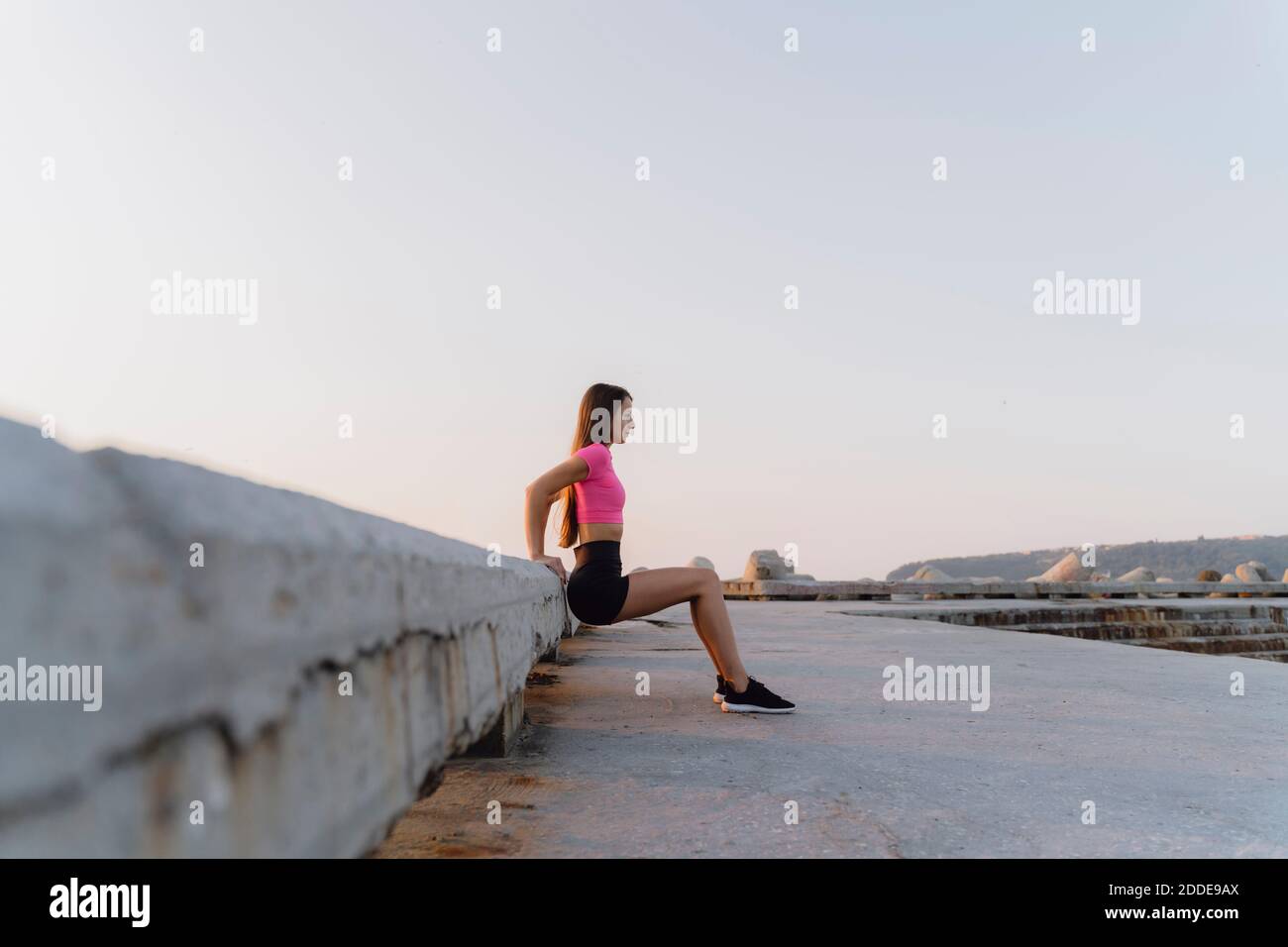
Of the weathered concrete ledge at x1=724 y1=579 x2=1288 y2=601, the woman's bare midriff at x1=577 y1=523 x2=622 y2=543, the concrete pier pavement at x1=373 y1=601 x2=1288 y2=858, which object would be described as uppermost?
the woman's bare midriff at x1=577 y1=523 x2=622 y2=543

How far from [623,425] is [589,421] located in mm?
149

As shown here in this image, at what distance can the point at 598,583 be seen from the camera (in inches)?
137

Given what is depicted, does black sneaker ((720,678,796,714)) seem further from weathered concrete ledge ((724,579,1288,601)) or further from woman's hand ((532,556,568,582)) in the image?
weathered concrete ledge ((724,579,1288,601))

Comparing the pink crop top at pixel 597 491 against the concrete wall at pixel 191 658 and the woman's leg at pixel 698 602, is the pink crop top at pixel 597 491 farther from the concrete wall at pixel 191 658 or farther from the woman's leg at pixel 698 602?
the concrete wall at pixel 191 658

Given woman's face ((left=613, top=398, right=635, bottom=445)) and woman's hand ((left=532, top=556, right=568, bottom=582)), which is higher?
woman's face ((left=613, top=398, right=635, bottom=445))

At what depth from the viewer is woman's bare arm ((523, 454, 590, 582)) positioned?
3.37 m

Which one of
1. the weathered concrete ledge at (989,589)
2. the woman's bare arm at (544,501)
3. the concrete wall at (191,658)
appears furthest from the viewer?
the weathered concrete ledge at (989,589)

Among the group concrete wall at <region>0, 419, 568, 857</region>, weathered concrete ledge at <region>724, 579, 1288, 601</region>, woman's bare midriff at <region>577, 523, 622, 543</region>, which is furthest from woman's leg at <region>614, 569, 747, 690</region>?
weathered concrete ledge at <region>724, 579, 1288, 601</region>

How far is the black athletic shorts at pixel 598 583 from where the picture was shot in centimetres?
347

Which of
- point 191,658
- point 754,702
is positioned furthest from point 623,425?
point 191,658

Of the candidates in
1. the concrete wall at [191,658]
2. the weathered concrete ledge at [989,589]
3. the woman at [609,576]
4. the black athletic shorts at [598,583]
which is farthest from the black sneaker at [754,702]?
the weathered concrete ledge at [989,589]

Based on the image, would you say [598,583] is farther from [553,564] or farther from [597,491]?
[597,491]
